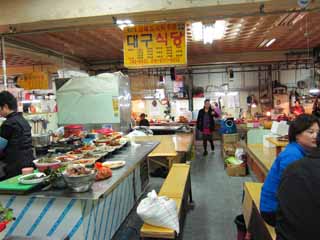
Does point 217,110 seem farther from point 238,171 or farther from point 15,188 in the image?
point 15,188

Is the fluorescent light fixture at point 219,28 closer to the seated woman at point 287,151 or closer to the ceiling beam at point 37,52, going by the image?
the seated woman at point 287,151

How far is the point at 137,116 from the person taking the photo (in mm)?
12250

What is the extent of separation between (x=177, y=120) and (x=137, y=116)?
72.0 inches

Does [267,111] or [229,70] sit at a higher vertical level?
[229,70]

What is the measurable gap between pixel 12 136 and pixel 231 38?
6.14 m

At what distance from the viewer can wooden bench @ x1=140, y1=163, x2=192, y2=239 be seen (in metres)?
2.39

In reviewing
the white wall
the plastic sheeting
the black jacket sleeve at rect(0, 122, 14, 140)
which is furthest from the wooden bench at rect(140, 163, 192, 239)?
the white wall

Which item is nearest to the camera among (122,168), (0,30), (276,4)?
(122,168)

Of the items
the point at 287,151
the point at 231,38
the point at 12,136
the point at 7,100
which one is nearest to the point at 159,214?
the point at 287,151

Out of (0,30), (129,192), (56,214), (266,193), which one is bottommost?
(129,192)

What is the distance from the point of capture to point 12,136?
9.73ft

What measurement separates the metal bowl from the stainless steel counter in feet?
0.14

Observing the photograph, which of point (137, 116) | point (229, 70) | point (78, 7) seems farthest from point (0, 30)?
point (229, 70)

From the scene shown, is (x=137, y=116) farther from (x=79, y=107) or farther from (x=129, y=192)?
(x=129, y=192)
